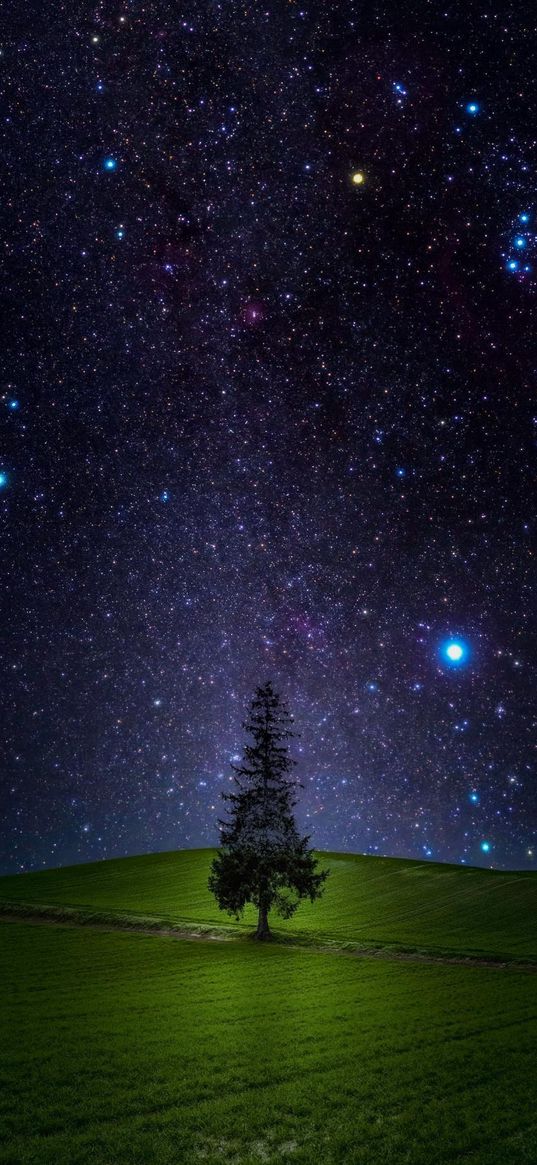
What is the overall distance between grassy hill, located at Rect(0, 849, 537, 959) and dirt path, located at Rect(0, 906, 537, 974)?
96 centimetres

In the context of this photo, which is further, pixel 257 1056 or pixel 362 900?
pixel 362 900

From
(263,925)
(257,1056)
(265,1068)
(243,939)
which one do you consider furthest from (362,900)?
(265,1068)

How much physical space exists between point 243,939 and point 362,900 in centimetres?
1846

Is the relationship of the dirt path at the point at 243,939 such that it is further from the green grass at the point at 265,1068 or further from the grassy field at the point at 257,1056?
the green grass at the point at 265,1068

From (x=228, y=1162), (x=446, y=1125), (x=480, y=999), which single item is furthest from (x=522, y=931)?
(x=228, y=1162)

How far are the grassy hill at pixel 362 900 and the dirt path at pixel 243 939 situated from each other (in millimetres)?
958

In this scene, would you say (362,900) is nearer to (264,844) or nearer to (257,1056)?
(264,844)

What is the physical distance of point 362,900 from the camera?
5669 centimetres

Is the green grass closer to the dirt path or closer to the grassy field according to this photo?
the grassy field

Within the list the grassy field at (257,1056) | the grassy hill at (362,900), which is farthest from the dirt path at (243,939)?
the grassy field at (257,1056)

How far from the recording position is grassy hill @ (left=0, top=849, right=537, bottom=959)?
42.5 meters

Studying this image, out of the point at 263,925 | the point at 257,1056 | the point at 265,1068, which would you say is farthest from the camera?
the point at 263,925

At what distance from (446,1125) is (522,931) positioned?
1423 inches

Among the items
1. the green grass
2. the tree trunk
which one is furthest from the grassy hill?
the green grass
